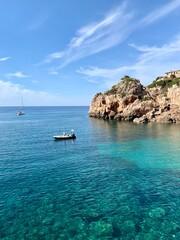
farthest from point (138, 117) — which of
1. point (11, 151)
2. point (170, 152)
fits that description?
point (11, 151)

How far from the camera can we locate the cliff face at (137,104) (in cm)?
8528

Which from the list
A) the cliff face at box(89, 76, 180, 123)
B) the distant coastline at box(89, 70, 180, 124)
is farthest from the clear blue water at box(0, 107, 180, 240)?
the distant coastline at box(89, 70, 180, 124)

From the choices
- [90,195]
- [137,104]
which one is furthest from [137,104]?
[90,195]

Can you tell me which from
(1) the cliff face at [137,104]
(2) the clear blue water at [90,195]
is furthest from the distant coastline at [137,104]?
(2) the clear blue water at [90,195]

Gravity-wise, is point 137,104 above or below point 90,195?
above

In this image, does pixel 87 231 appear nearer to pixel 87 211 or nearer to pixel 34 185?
pixel 87 211

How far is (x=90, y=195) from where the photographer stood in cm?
2311

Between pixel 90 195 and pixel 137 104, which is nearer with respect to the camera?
pixel 90 195

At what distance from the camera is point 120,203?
70.2 ft

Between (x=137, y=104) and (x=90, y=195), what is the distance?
75.2 m

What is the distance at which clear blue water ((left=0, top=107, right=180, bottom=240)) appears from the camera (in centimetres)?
1722

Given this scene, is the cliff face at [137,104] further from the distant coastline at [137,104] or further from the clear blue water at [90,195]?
the clear blue water at [90,195]

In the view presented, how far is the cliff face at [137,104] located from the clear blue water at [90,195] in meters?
46.7

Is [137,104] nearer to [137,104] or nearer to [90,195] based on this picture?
[137,104]
